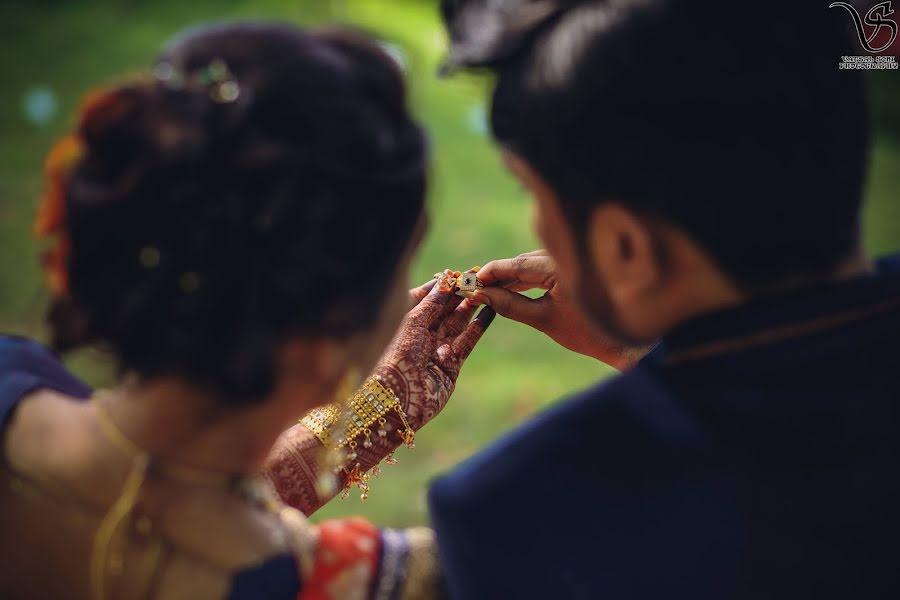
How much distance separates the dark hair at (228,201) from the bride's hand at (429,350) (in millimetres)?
784

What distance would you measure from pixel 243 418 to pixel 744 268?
2.45 ft

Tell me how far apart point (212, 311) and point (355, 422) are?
822 mm

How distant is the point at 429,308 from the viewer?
2211 mm

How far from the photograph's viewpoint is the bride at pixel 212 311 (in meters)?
1.24

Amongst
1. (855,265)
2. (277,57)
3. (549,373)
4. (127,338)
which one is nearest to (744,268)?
(855,265)

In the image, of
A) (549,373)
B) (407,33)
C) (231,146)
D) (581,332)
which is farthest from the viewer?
(407,33)

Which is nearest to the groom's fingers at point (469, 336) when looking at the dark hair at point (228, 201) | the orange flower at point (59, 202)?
the dark hair at point (228, 201)

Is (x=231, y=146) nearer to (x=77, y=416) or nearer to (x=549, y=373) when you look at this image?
(x=77, y=416)

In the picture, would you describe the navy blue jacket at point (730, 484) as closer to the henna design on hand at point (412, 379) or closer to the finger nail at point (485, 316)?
the henna design on hand at point (412, 379)

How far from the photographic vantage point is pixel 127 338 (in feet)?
4.20

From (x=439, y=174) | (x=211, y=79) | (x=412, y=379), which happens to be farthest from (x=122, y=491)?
(x=439, y=174)

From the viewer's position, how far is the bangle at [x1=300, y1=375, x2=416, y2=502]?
2.00m

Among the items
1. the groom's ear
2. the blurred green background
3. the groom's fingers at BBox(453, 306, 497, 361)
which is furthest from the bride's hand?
the blurred green background

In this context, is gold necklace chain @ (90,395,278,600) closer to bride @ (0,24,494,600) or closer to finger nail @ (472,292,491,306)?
bride @ (0,24,494,600)
